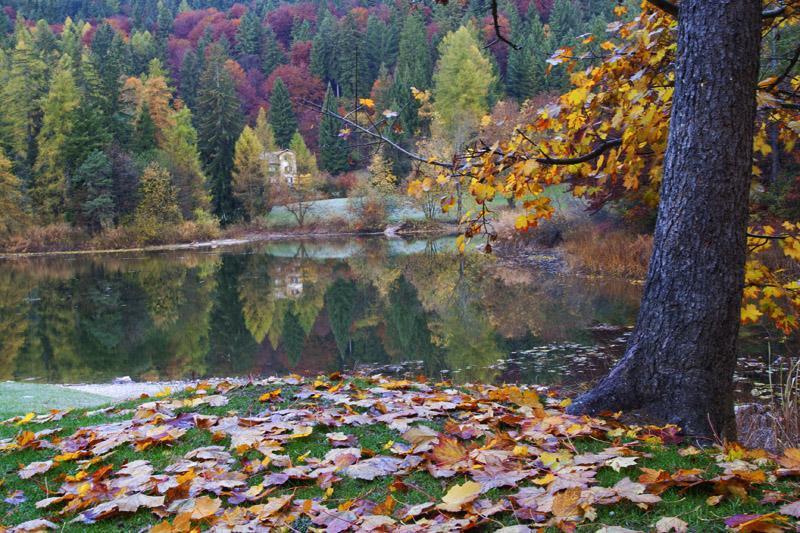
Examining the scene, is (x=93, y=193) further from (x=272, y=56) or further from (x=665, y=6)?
(x=272, y=56)

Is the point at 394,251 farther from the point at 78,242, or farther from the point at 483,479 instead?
Answer: the point at 483,479

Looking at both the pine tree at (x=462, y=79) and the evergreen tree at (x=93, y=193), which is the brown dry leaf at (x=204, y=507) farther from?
→ the pine tree at (x=462, y=79)

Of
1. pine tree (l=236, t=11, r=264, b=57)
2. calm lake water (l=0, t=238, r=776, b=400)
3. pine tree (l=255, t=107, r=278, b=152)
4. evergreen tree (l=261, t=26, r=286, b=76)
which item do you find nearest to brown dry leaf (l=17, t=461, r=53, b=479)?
calm lake water (l=0, t=238, r=776, b=400)

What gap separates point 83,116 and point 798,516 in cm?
4897

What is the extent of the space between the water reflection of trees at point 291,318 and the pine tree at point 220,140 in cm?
2280

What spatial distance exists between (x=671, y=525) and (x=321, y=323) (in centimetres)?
1461

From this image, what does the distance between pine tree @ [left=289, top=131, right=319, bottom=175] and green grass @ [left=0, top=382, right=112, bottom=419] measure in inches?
1856

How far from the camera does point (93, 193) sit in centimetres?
4197

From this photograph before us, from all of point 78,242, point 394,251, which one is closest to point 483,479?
point 394,251

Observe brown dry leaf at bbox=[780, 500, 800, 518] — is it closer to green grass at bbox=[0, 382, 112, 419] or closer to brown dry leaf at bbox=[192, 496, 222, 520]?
brown dry leaf at bbox=[192, 496, 222, 520]

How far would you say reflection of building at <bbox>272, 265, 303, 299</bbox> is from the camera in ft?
68.7

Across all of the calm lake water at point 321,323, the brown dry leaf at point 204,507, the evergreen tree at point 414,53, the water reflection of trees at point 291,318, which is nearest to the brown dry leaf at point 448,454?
the brown dry leaf at point 204,507

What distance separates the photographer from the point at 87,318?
1864 centimetres

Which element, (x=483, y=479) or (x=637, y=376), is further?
(x=637, y=376)
